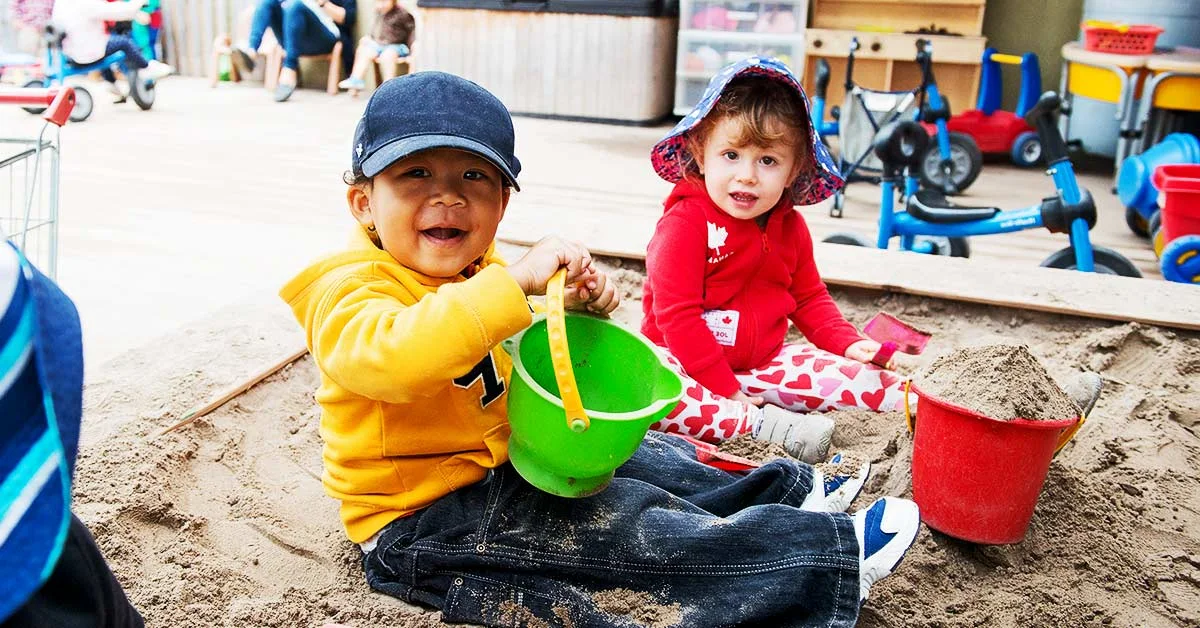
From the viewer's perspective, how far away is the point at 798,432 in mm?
2088

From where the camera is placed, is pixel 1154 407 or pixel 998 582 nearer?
pixel 998 582

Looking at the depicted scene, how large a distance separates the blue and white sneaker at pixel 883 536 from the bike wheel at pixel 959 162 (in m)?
3.85

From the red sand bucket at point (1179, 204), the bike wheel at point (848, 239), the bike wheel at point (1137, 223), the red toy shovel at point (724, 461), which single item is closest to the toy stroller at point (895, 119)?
the bike wheel at point (1137, 223)

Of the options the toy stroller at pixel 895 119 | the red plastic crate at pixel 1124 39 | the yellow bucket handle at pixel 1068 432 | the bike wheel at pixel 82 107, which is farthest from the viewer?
the bike wheel at pixel 82 107

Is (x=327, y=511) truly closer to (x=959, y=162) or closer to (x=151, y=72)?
(x=959, y=162)

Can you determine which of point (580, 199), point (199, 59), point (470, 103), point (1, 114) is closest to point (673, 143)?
point (470, 103)

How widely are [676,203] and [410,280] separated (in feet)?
3.22

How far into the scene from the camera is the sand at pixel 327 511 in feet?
5.09

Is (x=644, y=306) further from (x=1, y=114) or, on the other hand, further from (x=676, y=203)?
(x=1, y=114)

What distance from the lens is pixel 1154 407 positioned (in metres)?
2.25

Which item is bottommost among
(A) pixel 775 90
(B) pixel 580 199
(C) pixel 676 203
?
(B) pixel 580 199

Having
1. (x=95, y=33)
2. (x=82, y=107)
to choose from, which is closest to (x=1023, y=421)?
(x=82, y=107)

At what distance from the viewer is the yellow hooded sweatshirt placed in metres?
1.28

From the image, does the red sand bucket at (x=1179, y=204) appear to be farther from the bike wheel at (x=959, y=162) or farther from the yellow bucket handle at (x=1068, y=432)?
the yellow bucket handle at (x=1068, y=432)
